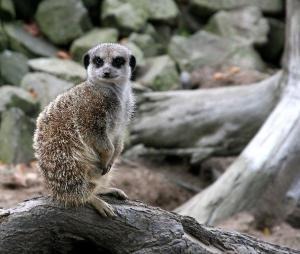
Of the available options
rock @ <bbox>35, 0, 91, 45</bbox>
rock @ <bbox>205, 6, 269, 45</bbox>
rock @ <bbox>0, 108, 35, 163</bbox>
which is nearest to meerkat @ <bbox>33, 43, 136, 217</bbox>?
rock @ <bbox>0, 108, 35, 163</bbox>

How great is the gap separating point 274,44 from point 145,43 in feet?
6.89

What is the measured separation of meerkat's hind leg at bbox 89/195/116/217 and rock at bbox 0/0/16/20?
7.11m

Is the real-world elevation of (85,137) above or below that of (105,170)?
above

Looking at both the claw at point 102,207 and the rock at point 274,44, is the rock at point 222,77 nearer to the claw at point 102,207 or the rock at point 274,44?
the rock at point 274,44

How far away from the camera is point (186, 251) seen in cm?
305

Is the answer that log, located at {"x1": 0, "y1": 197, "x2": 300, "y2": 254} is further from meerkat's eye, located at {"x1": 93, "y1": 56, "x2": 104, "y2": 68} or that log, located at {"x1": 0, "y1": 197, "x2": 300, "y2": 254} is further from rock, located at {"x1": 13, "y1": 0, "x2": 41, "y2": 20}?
rock, located at {"x1": 13, "y1": 0, "x2": 41, "y2": 20}

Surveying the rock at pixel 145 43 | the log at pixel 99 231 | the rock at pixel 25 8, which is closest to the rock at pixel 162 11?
the rock at pixel 145 43

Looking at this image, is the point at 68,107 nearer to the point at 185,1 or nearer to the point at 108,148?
the point at 108,148

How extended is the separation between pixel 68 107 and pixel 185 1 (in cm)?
787

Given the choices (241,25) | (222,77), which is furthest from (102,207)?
(241,25)

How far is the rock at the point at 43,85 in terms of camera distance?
8234 mm

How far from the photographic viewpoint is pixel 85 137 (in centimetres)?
308

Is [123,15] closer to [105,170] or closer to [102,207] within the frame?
[105,170]

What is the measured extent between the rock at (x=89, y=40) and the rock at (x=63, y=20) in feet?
Answer: 0.68
